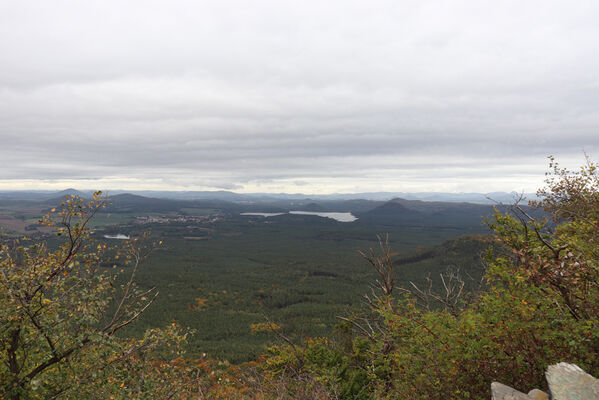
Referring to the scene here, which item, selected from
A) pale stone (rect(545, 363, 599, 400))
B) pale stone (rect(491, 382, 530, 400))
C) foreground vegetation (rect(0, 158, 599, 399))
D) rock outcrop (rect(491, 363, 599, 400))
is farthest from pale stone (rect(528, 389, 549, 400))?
foreground vegetation (rect(0, 158, 599, 399))

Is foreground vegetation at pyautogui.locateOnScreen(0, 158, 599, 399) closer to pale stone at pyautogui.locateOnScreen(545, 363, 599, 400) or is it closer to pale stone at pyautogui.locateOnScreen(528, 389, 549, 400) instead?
pale stone at pyautogui.locateOnScreen(545, 363, 599, 400)

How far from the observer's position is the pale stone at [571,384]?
798 centimetres

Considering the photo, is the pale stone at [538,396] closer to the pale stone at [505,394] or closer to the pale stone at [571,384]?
the pale stone at [505,394]

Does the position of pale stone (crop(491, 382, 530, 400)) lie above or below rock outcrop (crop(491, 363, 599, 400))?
below

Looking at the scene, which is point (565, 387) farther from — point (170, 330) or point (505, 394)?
point (170, 330)

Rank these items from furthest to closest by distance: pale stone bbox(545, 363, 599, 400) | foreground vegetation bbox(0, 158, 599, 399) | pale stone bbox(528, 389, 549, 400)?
foreground vegetation bbox(0, 158, 599, 399) < pale stone bbox(528, 389, 549, 400) < pale stone bbox(545, 363, 599, 400)

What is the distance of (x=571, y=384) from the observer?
8242 millimetres

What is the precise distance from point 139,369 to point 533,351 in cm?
1695

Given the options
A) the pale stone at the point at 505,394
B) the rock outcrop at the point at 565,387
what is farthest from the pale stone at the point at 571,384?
the pale stone at the point at 505,394

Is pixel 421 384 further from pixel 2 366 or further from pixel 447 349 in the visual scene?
pixel 2 366

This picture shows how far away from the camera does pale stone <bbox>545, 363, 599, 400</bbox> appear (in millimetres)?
7980

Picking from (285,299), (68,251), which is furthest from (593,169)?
(285,299)

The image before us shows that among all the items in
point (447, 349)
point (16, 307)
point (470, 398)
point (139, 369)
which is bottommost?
point (139, 369)

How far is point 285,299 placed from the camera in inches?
5094
